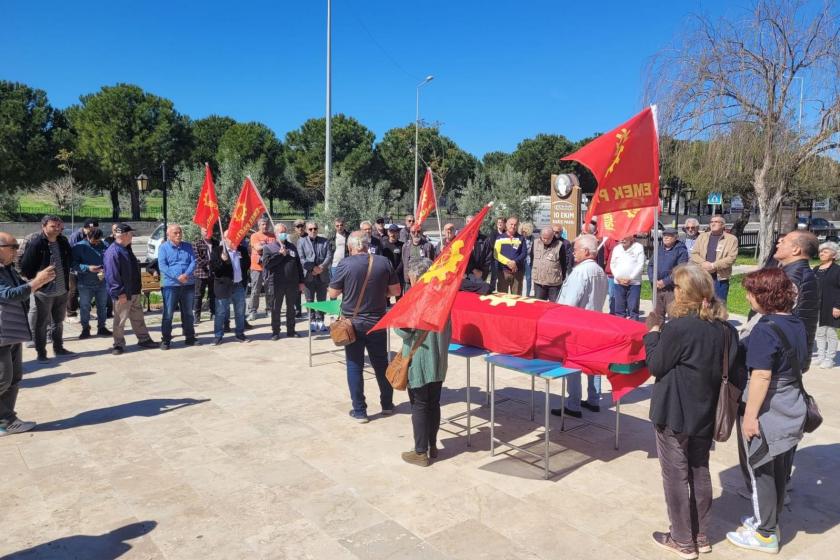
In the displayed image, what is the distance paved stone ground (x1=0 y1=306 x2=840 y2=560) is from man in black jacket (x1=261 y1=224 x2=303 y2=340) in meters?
2.92

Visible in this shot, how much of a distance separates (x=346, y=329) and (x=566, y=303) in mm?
2171

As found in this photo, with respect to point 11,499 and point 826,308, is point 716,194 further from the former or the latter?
point 11,499

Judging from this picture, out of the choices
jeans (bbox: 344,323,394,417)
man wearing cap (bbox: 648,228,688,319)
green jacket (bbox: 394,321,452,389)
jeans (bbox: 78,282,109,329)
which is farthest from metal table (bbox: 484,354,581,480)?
jeans (bbox: 78,282,109,329)

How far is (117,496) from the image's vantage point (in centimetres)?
472

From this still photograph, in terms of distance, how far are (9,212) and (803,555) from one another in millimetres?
50232

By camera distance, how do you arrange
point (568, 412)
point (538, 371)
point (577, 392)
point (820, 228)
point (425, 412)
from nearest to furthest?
point (538, 371) < point (425, 412) < point (577, 392) < point (568, 412) < point (820, 228)

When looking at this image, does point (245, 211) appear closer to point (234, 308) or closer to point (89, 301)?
point (234, 308)

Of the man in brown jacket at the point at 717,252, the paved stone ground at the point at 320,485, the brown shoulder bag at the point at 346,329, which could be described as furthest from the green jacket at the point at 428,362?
the man in brown jacket at the point at 717,252

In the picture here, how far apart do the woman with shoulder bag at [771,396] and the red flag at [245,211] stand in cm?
780

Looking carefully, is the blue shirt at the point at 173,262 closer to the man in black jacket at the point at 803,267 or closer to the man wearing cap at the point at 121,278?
the man wearing cap at the point at 121,278

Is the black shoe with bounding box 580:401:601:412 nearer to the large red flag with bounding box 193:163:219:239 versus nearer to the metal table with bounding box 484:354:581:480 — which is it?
the metal table with bounding box 484:354:581:480

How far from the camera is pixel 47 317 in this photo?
346 inches

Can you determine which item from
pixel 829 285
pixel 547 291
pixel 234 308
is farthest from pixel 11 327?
pixel 829 285

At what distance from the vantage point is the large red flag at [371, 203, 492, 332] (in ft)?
15.7
